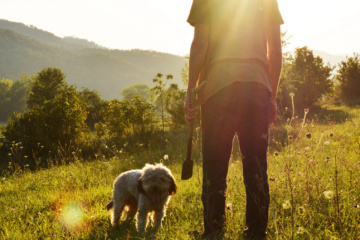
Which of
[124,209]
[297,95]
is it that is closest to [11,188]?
[124,209]

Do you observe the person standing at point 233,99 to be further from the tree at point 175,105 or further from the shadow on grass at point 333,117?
the tree at point 175,105

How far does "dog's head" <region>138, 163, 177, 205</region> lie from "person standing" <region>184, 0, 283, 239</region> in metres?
1.27

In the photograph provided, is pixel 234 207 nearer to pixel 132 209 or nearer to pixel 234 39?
pixel 132 209

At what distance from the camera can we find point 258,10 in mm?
2484

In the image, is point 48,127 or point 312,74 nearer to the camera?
point 48,127

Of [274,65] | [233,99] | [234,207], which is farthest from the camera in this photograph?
[234,207]

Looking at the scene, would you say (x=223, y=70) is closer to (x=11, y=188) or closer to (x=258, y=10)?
(x=258, y=10)

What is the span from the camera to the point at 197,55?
2.50m

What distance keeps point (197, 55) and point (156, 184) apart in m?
1.96

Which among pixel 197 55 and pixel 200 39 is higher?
pixel 200 39

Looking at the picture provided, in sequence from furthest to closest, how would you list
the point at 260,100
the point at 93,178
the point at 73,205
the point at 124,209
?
the point at 93,178, the point at 73,205, the point at 124,209, the point at 260,100

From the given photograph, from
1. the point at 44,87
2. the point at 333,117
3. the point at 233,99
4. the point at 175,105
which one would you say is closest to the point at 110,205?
the point at 233,99

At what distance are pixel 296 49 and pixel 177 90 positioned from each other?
1562 centimetres

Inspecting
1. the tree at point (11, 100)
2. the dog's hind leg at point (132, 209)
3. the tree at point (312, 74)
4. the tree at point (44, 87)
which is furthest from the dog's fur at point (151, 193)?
the tree at point (11, 100)
